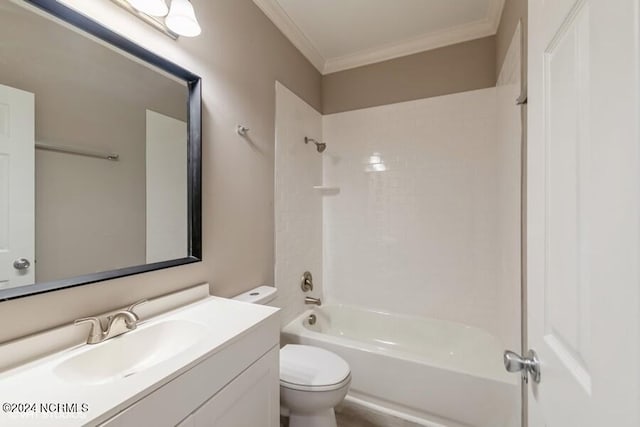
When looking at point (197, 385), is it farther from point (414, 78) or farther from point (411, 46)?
point (411, 46)

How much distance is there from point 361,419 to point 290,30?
2.68 meters

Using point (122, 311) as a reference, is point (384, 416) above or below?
below

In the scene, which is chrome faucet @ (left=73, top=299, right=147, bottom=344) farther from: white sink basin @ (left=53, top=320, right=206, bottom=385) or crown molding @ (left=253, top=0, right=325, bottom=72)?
crown molding @ (left=253, top=0, right=325, bottom=72)

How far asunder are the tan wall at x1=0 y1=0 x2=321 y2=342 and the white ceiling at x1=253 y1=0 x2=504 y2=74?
18cm

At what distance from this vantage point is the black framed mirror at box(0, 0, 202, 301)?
0.78 meters

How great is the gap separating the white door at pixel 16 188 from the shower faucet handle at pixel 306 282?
5.32ft

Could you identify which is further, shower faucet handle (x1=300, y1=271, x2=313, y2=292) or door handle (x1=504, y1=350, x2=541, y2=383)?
shower faucet handle (x1=300, y1=271, x2=313, y2=292)

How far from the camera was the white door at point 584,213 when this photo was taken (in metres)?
0.33

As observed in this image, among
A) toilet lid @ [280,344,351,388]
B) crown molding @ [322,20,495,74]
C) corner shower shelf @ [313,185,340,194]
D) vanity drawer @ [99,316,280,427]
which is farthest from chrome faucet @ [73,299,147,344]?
crown molding @ [322,20,495,74]

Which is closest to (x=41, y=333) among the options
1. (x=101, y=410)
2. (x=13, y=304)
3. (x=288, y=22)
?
(x=13, y=304)

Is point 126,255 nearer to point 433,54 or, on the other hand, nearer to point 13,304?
point 13,304

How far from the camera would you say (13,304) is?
728mm

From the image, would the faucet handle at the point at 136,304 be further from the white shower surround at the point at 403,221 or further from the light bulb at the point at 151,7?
the light bulb at the point at 151,7

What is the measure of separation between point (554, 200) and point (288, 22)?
6.56 feet
